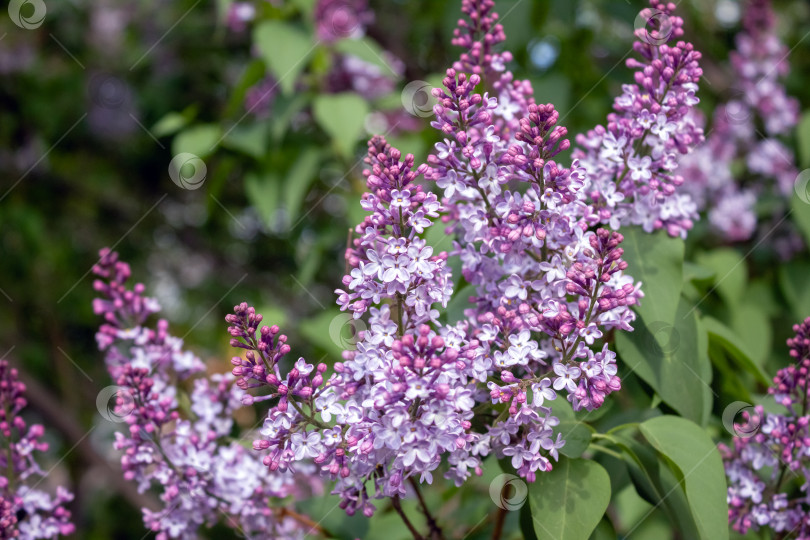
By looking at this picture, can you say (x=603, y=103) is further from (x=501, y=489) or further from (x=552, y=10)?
(x=501, y=489)

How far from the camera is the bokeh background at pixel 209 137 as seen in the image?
3.01 metres

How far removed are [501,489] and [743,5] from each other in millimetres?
3121

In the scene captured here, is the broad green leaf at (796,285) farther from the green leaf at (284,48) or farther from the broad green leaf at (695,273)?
the green leaf at (284,48)

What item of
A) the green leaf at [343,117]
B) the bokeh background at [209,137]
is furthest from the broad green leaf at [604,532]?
the green leaf at [343,117]

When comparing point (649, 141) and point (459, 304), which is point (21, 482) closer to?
point (459, 304)

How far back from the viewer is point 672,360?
158 centimetres

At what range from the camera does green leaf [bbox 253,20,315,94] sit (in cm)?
275

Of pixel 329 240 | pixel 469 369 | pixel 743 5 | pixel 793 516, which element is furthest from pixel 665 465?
pixel 743 5

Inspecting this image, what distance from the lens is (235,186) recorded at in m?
4.25

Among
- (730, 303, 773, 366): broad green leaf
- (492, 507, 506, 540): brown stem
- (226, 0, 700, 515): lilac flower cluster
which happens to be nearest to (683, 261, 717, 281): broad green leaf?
(226, 0, 700, 515): lilac flower cluster

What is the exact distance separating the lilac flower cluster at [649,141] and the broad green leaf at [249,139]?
5.25 feet

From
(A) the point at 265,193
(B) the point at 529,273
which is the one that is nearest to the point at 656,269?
(B) the point at 529,273

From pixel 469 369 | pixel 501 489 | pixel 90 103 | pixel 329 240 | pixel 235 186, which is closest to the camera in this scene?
pixel 469 369

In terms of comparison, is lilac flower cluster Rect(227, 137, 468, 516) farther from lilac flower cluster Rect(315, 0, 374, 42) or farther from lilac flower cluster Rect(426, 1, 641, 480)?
lilac flower cluster Rect(315, 0, 374, 42)
